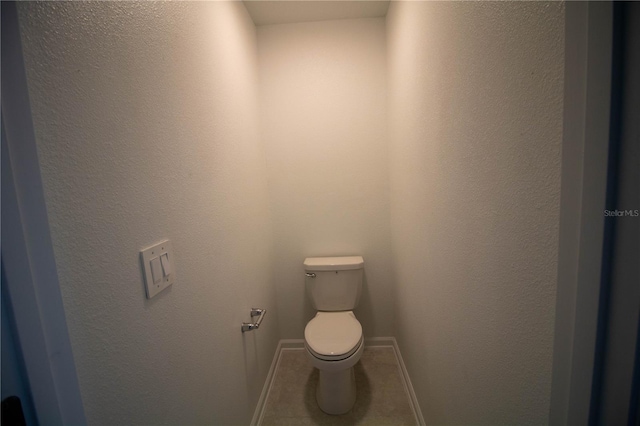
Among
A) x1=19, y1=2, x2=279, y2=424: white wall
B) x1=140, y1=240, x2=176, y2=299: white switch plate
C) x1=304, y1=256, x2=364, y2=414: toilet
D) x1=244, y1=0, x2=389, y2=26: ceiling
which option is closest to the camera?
x1=19, y1=2, x2=279, y2=424: white wall

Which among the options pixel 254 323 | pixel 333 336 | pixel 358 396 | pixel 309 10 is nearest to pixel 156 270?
pixel 254 323

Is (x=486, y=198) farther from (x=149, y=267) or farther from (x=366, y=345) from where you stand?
(x=366, y=345)

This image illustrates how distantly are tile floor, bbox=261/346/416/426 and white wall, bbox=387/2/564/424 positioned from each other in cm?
28

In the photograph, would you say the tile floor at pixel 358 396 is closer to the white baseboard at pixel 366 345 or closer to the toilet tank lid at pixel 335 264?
the white baseboard at pixel 366 345

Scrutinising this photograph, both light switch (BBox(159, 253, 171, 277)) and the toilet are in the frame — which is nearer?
light switch (BBox(159, 253, 171, 277))

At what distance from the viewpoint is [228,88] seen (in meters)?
1.09

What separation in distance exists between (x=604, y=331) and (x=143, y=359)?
0.92 meters

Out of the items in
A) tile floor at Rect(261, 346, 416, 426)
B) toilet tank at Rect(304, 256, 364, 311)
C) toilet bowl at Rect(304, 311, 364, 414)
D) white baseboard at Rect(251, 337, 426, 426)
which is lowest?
tile floor at Rect(261, 346, 416, 426)

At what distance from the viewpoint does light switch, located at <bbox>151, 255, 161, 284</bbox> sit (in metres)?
0.57

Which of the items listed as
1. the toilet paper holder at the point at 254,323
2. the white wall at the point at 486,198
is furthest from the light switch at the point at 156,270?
the white wall at the point at 486,198

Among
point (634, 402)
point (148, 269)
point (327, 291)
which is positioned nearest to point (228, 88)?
point (148, 269)

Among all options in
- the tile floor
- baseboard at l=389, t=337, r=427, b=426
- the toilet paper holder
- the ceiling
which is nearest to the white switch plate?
the toilet paper holder

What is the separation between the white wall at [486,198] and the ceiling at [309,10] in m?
0.54

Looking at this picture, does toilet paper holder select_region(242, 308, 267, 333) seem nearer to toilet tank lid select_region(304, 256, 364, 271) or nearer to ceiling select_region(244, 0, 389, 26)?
toilet tank lid select_region(304, 256, 364, 271)
